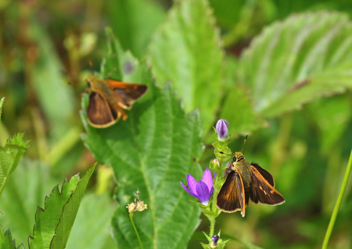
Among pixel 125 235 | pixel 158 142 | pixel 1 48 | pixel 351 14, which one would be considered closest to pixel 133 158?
pixel 158 142

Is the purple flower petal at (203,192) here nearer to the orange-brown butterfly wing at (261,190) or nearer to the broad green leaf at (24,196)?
the orange-brown butterfly wing at (261,190)

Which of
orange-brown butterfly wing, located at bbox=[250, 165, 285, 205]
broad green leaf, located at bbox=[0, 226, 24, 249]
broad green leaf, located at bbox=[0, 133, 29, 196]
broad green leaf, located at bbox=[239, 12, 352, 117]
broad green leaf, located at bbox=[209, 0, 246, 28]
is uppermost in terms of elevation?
broad green leaf, located at bbox=[209, 0, 246, 28]

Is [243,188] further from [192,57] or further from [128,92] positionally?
[192,57]

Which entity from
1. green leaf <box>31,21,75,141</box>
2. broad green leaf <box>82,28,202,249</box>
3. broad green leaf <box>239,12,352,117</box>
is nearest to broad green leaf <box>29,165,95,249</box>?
broad green leaf <box>82,28,202,249</box>

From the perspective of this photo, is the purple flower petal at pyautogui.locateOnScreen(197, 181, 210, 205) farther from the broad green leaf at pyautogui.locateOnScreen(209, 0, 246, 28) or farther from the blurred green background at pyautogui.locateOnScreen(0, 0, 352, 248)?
the broad green leaf at pyautogui.locateOnScreen(209, 0, 246, 28)

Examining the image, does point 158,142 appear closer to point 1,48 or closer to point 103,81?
point 103,81

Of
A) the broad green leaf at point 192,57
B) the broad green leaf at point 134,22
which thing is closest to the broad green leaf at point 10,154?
the broad green leaf at point 192,57

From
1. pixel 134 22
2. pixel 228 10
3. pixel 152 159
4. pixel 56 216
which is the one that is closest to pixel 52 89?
pixel 134 22
